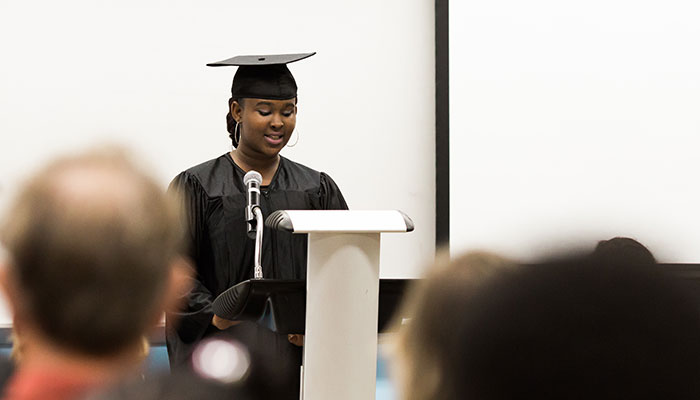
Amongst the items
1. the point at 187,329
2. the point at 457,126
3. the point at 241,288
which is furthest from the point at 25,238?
the point at 457,126

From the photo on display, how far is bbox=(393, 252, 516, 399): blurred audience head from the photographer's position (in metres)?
0.74

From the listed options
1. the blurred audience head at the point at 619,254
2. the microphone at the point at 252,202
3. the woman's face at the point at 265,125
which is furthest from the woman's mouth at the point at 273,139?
the blurred audience head at the point at 619,254

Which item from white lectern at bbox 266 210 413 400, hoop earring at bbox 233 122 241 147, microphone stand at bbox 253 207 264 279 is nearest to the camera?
white lectern at bbox 266 210 413 400

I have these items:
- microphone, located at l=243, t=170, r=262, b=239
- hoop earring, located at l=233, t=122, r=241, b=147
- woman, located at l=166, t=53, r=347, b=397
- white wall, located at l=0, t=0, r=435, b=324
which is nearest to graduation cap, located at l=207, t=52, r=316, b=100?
woman, located at l=166, t=53, r=347, b=397

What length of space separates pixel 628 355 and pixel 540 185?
3424mm

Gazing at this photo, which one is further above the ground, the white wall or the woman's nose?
the white wall

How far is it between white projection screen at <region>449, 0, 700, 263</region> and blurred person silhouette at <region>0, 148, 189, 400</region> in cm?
337

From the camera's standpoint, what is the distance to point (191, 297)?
2.41m

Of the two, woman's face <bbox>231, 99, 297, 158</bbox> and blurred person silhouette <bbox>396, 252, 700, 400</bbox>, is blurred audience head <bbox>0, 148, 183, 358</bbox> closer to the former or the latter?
blurred person silhouette <bbox>396, 252, 700, 400</bbox>

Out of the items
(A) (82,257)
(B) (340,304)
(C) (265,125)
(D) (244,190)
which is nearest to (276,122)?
(C) (265,125)

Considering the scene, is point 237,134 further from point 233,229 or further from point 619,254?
point 619,254

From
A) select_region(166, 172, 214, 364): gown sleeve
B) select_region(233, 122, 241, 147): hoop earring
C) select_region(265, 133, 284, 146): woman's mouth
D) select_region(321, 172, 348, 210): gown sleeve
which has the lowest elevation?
select_region(166, 172, 214, 364): gown sleeve

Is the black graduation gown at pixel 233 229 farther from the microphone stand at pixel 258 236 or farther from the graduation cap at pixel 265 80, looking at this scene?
the microphone stand at pixel 258 236

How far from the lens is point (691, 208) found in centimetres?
400
